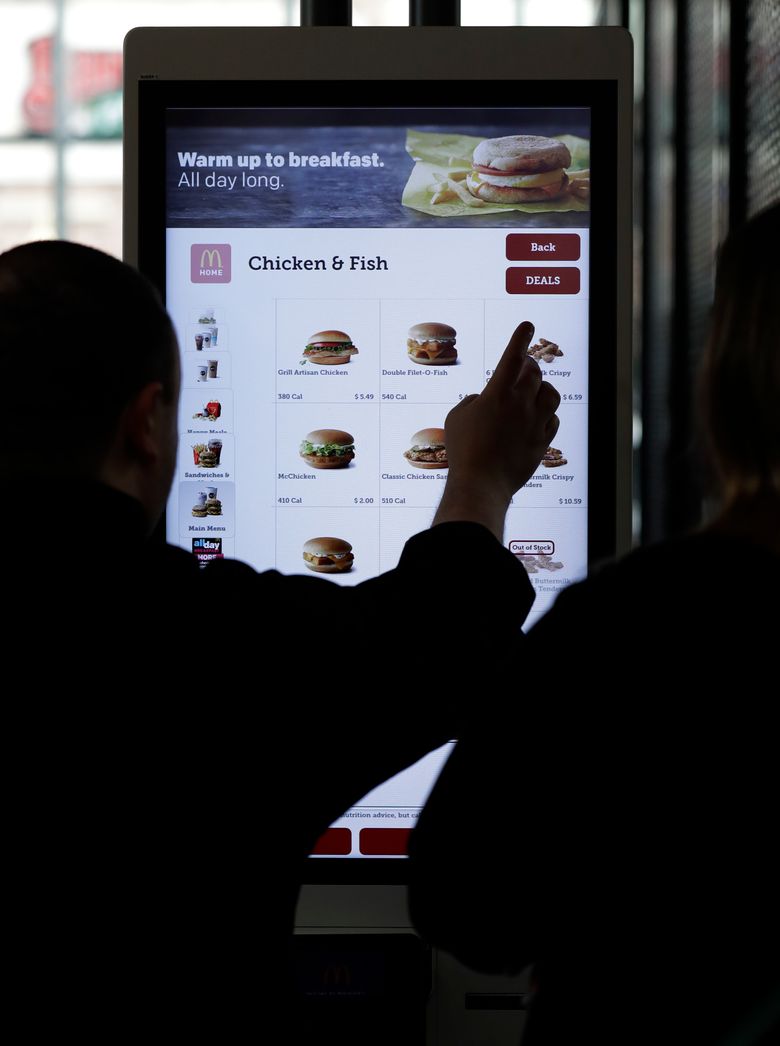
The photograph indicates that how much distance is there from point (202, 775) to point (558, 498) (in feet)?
2.68

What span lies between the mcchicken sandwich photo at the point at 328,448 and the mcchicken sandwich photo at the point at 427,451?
3.4 inches

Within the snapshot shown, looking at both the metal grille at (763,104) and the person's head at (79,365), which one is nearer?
the person's head at (79,365)

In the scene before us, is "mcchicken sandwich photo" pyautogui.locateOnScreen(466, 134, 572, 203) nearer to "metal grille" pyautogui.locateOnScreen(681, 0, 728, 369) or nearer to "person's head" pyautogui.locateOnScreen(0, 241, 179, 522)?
"person's head" pyautogui.locateOnScreen(0, 241, 179, 522)

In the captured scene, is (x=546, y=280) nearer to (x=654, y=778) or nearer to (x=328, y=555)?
(x=328, y=555)

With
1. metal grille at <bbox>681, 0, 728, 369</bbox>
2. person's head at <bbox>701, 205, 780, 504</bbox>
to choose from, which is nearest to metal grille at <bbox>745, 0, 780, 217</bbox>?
metal grille at <bbox>681, 0, 728, 369</bbox>

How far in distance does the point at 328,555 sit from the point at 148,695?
28.4 inches

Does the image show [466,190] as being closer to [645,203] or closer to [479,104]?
[479,104]

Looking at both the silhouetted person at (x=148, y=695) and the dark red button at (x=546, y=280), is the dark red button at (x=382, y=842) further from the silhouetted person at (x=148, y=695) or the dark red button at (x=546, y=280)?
the dark red button at (x=546, y=280)

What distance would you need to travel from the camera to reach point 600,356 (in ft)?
5.71

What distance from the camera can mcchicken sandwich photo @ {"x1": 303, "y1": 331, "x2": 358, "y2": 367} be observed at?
1780mm

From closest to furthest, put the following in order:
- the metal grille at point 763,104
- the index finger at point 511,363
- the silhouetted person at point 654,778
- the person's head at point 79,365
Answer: the silhouetted person at point 654,778 < the person's head at point 79,365 < the index finger at point 511,363 < the metal grille at point 763,104

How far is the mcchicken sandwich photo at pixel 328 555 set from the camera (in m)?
1.79

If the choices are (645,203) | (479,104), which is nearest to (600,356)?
(479,104)

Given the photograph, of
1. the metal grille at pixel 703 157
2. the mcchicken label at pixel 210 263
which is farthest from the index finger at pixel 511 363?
the metal grille at pixel 703 157
